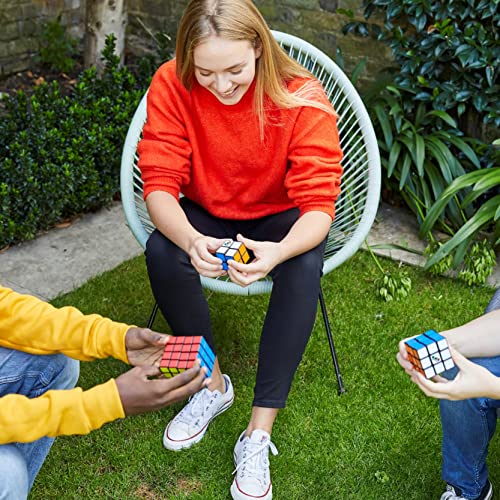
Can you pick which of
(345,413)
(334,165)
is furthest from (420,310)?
(334,165)

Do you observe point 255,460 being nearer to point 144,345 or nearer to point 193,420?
point 193,420

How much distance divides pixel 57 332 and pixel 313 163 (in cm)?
87

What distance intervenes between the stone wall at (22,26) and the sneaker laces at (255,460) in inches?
113

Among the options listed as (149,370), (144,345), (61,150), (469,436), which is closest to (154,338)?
(144,345)

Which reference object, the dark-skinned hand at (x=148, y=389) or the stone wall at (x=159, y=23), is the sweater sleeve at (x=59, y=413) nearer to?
the dark-skinned hand at (x=148, y=389)

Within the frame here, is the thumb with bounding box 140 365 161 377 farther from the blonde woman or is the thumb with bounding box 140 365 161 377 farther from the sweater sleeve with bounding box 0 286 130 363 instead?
the blonde woman

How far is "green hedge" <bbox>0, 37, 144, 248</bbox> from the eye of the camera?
3.26 meters

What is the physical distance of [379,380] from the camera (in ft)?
8.66

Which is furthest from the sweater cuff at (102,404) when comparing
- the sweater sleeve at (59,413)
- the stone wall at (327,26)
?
the stone wall at (327,26)

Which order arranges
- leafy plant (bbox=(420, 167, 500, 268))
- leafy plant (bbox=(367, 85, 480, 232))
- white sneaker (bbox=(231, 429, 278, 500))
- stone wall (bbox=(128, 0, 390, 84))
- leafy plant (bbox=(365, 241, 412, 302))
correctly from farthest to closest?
1. stone wall (bbox=(128, 0, 390, 84))
2. leafy plant (bbox=(367, 85, 480, 232))
3. leafy plant (bbox=(420, 167, 500, 268))
4. leafy plant (bbox=(365, 241, 412, 302))
5. white sneaker (bbox=(231, 429, 278, 500))

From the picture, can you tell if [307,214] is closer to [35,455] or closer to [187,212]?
[187,212]

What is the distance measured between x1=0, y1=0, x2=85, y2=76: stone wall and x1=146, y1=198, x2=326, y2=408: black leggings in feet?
7.98

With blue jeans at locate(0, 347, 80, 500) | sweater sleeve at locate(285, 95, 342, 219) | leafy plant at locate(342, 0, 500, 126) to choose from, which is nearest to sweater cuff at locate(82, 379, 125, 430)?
blue jeans at locate(0, 347, 80, 500)

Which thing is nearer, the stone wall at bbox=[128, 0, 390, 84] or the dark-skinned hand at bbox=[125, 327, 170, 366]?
the dark-skinned hand at bbox=[125, 327, 170, 366]
